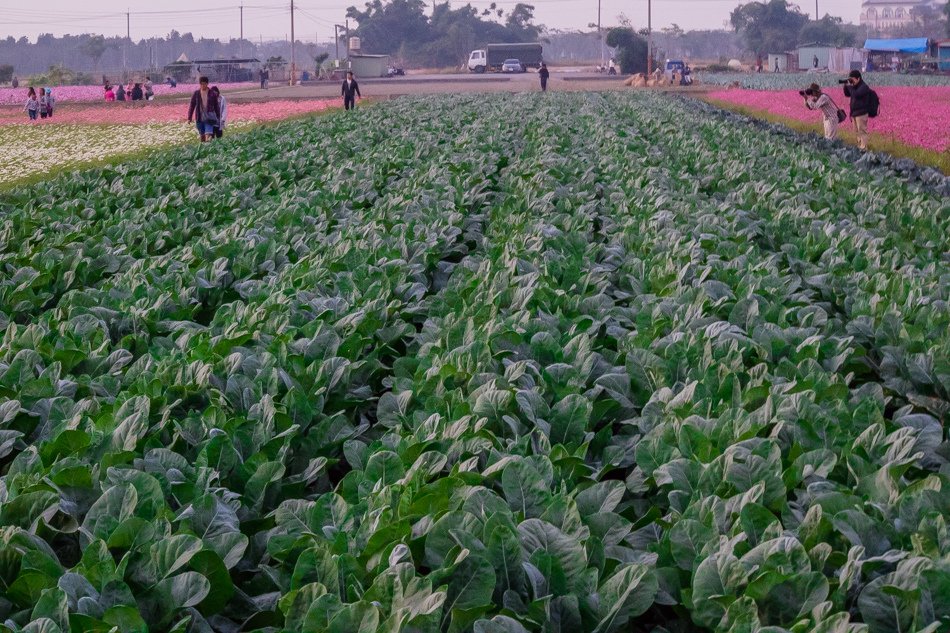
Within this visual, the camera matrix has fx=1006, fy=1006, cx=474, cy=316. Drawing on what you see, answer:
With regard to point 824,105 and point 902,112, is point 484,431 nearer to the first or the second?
point 824,105

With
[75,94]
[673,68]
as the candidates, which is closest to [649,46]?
[673,68]

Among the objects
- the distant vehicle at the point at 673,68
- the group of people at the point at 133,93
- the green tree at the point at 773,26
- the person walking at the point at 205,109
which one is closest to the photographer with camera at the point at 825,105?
the person walking at the point at 205,109

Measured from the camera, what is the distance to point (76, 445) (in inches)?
135

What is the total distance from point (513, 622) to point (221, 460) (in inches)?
60.1

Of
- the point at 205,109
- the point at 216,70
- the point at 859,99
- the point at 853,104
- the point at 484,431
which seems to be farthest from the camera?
the point at 216,70

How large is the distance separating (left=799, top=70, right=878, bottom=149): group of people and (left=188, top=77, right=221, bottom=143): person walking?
455 inches

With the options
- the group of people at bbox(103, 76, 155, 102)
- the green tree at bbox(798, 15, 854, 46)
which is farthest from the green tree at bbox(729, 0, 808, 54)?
the group of people at bbox(103, 76, 155, 102)

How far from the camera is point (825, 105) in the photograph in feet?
61.2

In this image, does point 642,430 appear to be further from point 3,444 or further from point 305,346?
point 3,444

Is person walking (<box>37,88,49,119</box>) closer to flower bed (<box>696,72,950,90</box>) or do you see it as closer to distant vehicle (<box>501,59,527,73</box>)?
flower bed (<box>696,72,950,90</box>)

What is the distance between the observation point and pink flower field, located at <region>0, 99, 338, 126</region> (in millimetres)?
36516

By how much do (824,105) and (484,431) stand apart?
55.7ft

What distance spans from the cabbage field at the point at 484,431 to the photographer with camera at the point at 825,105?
10470mm

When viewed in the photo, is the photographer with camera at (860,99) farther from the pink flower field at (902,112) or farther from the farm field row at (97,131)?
the farm field row at (97,131)
